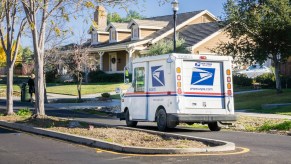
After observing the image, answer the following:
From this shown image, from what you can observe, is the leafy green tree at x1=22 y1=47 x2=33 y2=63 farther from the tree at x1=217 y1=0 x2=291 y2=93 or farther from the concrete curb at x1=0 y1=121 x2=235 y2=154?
the concrete curb at x1=0 y1=121 x2=235 y2=154

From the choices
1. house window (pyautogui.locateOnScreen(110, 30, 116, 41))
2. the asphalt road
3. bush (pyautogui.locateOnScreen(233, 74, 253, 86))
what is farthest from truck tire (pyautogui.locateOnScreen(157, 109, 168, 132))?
house window (pyautogui.locateOnScreen(110, 30, 116, 41))

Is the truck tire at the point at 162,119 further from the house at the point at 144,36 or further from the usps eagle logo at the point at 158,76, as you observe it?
the house at the point at 144,36

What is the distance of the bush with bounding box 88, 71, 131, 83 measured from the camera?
50244 mm

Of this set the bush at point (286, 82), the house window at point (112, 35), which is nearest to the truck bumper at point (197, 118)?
the bush at point (286, 82)

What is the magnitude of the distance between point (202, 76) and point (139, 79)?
2.49 metres

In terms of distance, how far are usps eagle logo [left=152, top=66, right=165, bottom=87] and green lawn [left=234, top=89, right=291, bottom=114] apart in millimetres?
8056

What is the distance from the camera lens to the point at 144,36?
5184 centimetres

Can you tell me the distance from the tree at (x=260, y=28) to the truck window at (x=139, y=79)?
1315cm

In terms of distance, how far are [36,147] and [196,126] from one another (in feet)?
27.2

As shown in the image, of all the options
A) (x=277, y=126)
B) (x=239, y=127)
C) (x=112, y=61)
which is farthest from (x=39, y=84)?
(x=112, y=61)

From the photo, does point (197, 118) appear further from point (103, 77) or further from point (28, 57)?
point (28, 57)

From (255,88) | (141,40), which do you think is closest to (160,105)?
(255,88)

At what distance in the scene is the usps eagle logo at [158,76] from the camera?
16766mm

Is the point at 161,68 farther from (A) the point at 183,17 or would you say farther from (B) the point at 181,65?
(A) the point at 183,17
